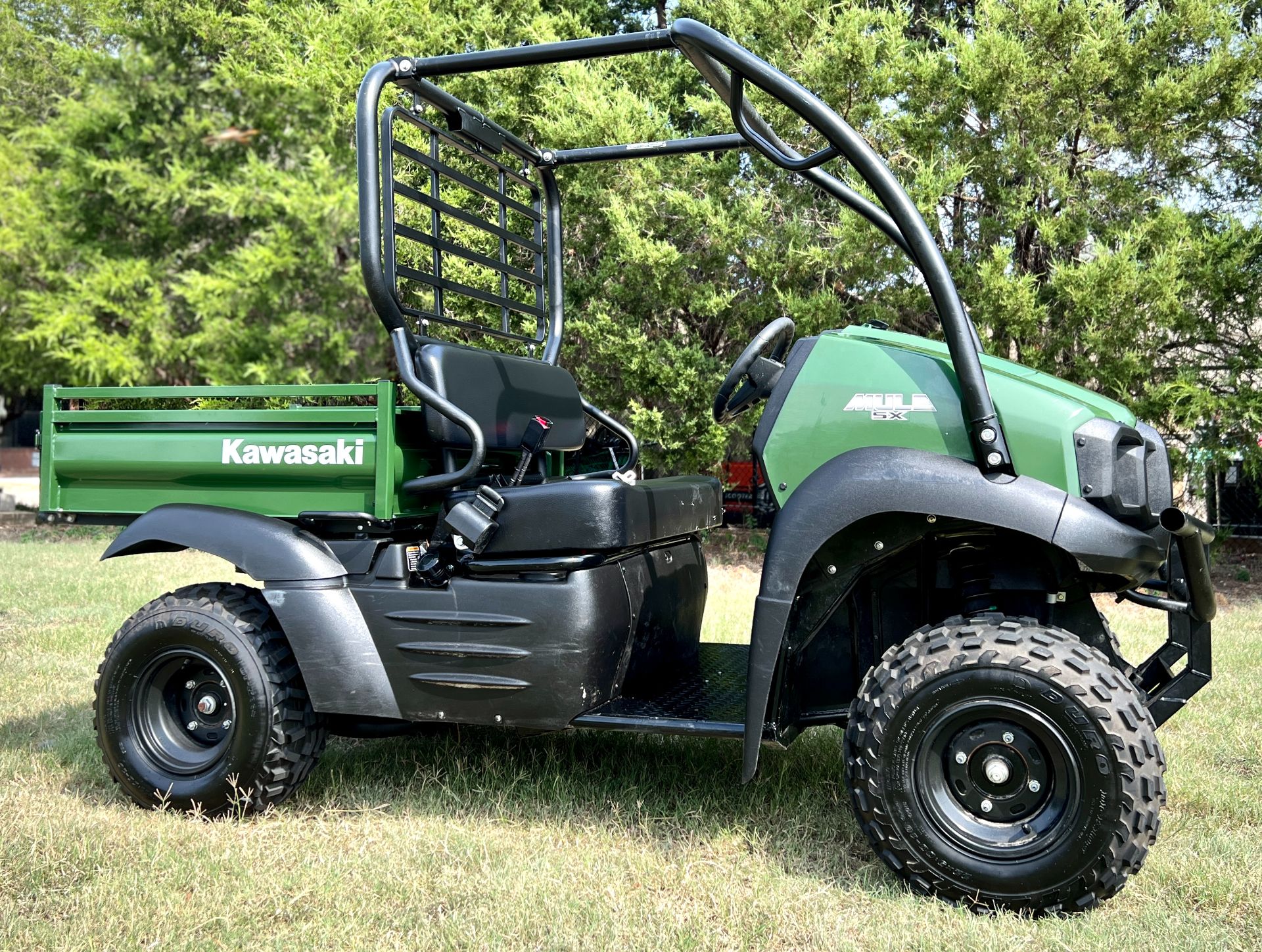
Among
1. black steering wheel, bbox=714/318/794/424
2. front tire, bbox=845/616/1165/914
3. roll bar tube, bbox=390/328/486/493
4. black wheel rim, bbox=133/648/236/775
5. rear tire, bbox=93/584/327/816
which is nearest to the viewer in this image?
front tire, bbox=845/616/1165/914

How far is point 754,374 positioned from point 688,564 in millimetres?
982

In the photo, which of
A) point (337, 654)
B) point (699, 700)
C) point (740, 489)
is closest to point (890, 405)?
point (699, 700)

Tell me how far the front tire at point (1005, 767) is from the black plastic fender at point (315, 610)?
55.5 inches

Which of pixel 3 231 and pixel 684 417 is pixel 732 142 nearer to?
pixel 684 417

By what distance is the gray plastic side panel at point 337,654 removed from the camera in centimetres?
333

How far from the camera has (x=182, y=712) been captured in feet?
11.9

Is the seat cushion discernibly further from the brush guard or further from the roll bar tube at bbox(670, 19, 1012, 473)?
the brush guard

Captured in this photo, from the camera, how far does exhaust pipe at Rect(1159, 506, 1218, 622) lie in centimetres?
262

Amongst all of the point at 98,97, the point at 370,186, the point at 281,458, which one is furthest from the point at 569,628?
the point at 98,97

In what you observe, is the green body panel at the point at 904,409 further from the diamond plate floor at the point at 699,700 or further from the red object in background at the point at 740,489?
the red object in background at the point at 740,489

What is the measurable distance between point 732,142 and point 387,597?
1861 millimetres

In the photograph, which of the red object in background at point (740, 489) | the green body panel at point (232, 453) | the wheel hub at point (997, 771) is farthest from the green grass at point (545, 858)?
the red object in background at point (740, 489)

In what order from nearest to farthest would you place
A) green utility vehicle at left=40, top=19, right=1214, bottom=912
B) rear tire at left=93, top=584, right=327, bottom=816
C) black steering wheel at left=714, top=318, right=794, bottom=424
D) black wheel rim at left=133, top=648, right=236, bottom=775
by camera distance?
green utility vehicle at left=40, top=19, right=1214, bottom=912, black steering wheel at left=714, top=318, right=794, bottom=424, rear tire at left=93, top=584, right=327, bottom=816, black wheel rim at left=133, top=648, right=236, bottom=775

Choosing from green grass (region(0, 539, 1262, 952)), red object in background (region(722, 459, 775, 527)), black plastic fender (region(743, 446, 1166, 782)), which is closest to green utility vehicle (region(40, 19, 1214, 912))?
black plastic fender (region(743, 446, 1166, 782))
